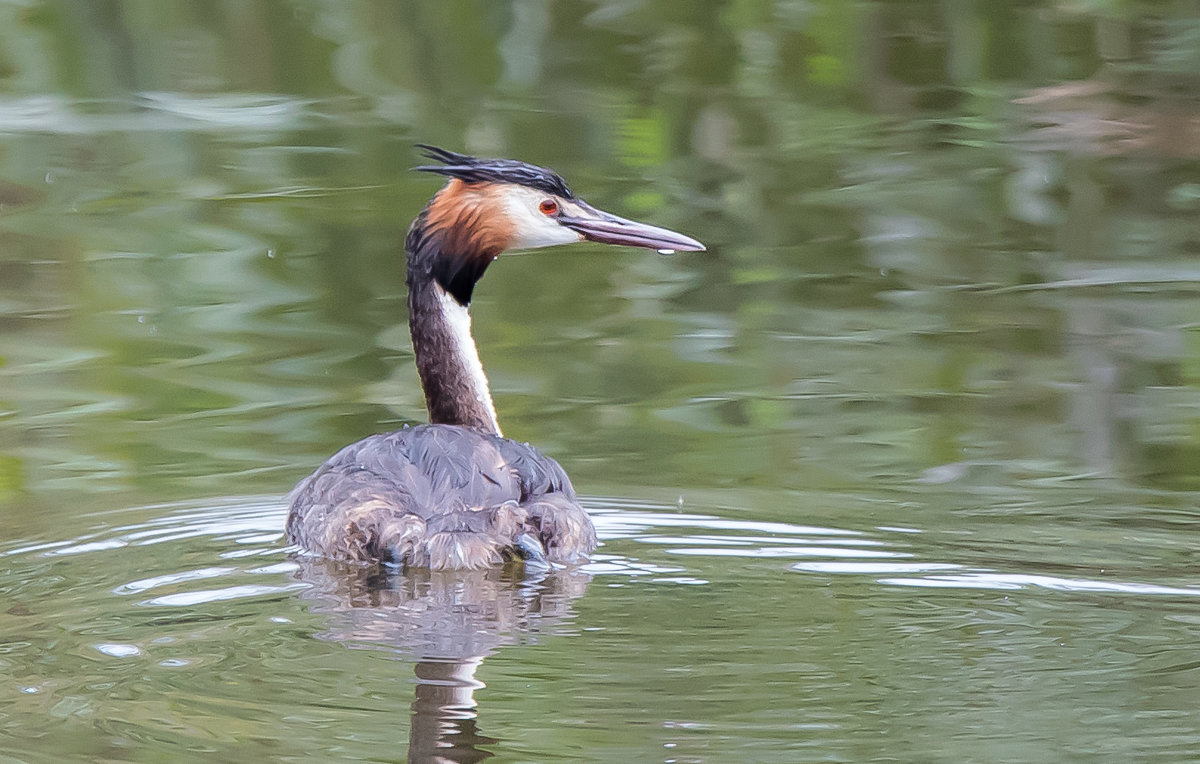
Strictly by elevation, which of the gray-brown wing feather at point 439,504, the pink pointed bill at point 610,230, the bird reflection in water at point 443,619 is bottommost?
the bird reflection in water at point 443,619

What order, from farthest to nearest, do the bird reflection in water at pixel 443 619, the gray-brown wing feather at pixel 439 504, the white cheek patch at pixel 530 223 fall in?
the white cheek patch at pixel 530 223
the gray-brown wing feather at pixel 439 504
the bird reflection in water at pixel 443 619

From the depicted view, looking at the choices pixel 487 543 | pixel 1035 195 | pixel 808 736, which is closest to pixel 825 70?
pixel 1035 195

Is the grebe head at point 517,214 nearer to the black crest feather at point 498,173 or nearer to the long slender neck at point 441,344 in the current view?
the black crest feather at point 498,173

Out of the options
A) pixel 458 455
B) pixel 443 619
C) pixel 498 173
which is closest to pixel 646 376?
pixel 498 173

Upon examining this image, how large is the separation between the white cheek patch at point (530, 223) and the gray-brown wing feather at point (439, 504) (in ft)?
3.13

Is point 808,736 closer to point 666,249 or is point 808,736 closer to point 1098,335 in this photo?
point 666,249

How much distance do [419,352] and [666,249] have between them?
88cm

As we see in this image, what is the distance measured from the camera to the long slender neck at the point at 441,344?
269 inches

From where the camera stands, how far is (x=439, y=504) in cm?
573

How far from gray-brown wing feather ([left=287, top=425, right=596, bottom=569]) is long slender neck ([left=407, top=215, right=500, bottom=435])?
70 cm

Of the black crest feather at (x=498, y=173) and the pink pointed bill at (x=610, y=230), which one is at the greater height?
the black crest feather at (x=498, y=173)

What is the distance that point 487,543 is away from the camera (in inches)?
218

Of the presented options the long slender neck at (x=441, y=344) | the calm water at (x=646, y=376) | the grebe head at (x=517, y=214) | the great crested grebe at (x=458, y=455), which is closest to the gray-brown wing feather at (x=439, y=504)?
the great crested grebe at (x=458, y=455)

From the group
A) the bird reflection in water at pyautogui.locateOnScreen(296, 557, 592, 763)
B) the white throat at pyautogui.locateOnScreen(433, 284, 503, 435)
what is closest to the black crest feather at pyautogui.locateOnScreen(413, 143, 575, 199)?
the white throat at pyautogui.locateOnScreen(433, 284, 503, 435)
